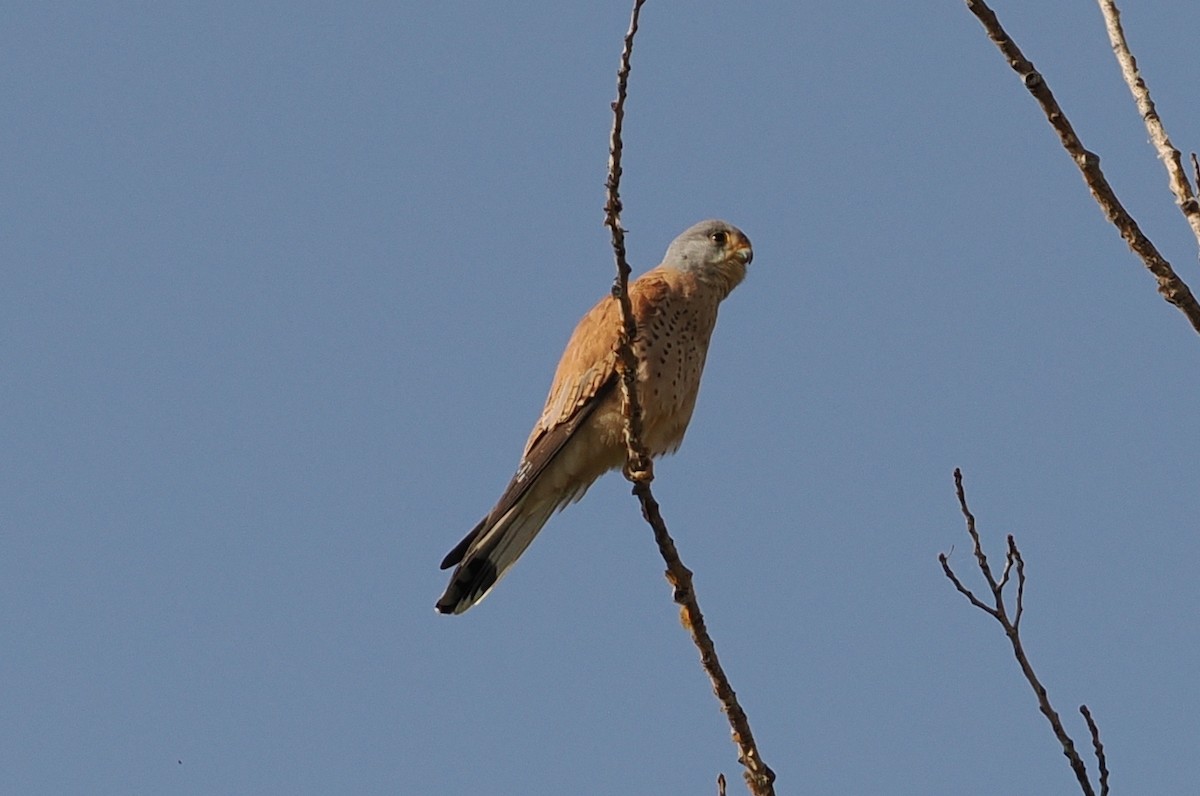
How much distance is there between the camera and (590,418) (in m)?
4.46

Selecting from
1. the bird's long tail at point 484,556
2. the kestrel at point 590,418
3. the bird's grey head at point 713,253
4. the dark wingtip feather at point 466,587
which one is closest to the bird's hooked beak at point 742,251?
the bird's grey head at point 713,253

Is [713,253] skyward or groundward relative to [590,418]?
skyward

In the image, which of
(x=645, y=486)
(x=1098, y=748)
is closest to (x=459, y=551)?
(x=645, y=486)

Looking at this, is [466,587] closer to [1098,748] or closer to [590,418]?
[590,418]

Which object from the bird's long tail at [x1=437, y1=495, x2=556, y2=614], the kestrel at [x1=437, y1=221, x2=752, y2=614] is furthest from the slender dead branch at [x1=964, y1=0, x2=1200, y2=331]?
the bird's long tail at [x1=437, y1=495, x2=556, y2=614]

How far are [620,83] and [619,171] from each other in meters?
0.21

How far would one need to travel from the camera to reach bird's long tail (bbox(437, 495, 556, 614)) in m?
4.30

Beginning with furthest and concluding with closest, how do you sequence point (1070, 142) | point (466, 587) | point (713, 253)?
1. point (713, 253)
2. point (466, 587)
3. point (1070, 142)

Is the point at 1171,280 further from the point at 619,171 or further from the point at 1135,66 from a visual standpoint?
the point at 619,171

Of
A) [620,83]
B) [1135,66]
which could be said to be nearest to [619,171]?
[620,83]

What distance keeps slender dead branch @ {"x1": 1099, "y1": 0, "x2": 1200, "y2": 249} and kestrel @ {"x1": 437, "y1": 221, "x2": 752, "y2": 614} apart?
88.5 inches

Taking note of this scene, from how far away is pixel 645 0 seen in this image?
2264mm

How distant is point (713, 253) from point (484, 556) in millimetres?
1415

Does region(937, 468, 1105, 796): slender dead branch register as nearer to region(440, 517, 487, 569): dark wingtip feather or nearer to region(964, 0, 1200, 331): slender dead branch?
region(964, 0, 1200, 331): slender dead branch
